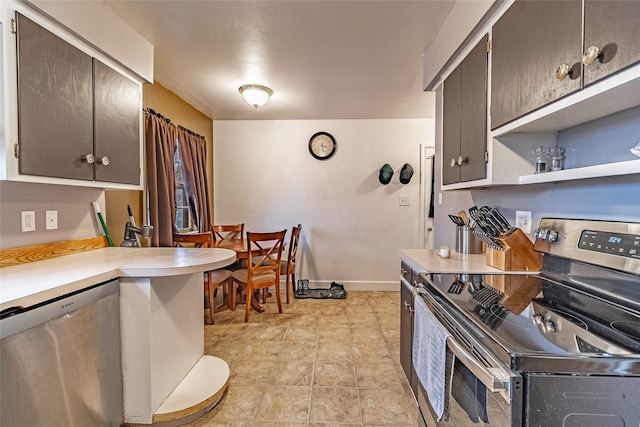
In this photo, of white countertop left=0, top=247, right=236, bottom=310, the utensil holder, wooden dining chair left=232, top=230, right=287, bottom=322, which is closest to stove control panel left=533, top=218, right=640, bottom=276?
the utensil holder

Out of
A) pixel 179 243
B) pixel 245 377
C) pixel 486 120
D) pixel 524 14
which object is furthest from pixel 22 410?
pixel 524 14

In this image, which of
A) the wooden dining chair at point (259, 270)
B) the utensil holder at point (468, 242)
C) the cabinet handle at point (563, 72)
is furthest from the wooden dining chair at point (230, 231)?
the cabinet handle at point (563, 72)

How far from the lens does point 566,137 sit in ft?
4.36

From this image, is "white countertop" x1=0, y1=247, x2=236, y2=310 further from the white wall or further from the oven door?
the white wall

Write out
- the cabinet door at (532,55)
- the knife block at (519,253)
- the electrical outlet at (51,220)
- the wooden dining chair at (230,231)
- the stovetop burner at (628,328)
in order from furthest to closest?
the wooden dining chair at (230,231), the electrical outlet at (51,220), the knife block at (519,253), the cabinet door at (532,55), the stovetop burner at (628,328)

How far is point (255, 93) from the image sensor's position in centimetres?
295

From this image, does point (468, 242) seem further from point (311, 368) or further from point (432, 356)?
point (311, 368)

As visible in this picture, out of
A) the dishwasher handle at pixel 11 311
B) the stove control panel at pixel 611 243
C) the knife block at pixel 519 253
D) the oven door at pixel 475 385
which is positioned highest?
the stove control panel at pixel 611 243

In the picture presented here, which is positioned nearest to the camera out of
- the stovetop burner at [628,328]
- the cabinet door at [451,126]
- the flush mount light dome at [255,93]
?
the stovetop burner at [628,328]

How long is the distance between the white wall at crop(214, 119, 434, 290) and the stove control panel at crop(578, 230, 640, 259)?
3021 millimetres

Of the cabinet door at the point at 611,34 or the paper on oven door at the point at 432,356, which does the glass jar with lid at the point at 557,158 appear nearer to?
the cabinet door at the point at 611,34

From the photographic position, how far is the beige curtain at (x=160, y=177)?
9.05 feet

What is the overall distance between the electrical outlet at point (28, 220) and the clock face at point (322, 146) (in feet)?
10.1

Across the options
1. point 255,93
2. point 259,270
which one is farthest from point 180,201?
point 255,93
